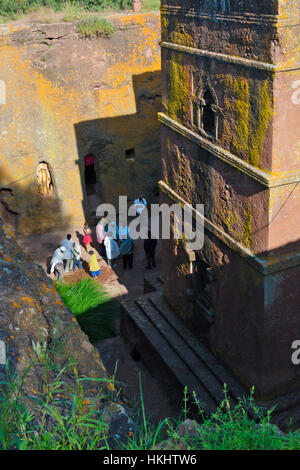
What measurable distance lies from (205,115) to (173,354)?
148 inches

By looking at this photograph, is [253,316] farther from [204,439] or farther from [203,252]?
[204,439]

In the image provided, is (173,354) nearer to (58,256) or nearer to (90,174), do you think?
(58,256)

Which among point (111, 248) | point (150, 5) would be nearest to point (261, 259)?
point (111, 248)

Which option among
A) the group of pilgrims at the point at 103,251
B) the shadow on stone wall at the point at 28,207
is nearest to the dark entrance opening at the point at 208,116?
the group of pilgrims at the point at 103,251

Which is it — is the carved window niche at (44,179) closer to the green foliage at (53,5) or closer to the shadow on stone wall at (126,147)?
the shadow on stone wall at (126,147)

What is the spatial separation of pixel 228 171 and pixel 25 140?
24.3 feet

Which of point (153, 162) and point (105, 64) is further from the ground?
point (105, 64)

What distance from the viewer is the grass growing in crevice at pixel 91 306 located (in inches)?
403

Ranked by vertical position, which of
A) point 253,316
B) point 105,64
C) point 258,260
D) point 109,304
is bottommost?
point 109,304

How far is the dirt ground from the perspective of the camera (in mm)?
8500

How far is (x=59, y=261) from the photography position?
1186cm

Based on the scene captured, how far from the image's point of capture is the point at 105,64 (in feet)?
43.7

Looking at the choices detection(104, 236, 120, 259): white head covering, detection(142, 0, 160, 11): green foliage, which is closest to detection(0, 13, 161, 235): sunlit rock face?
detection(142, 0, 160, 11): green foliage

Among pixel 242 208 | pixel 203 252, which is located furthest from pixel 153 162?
pixel 242 208
